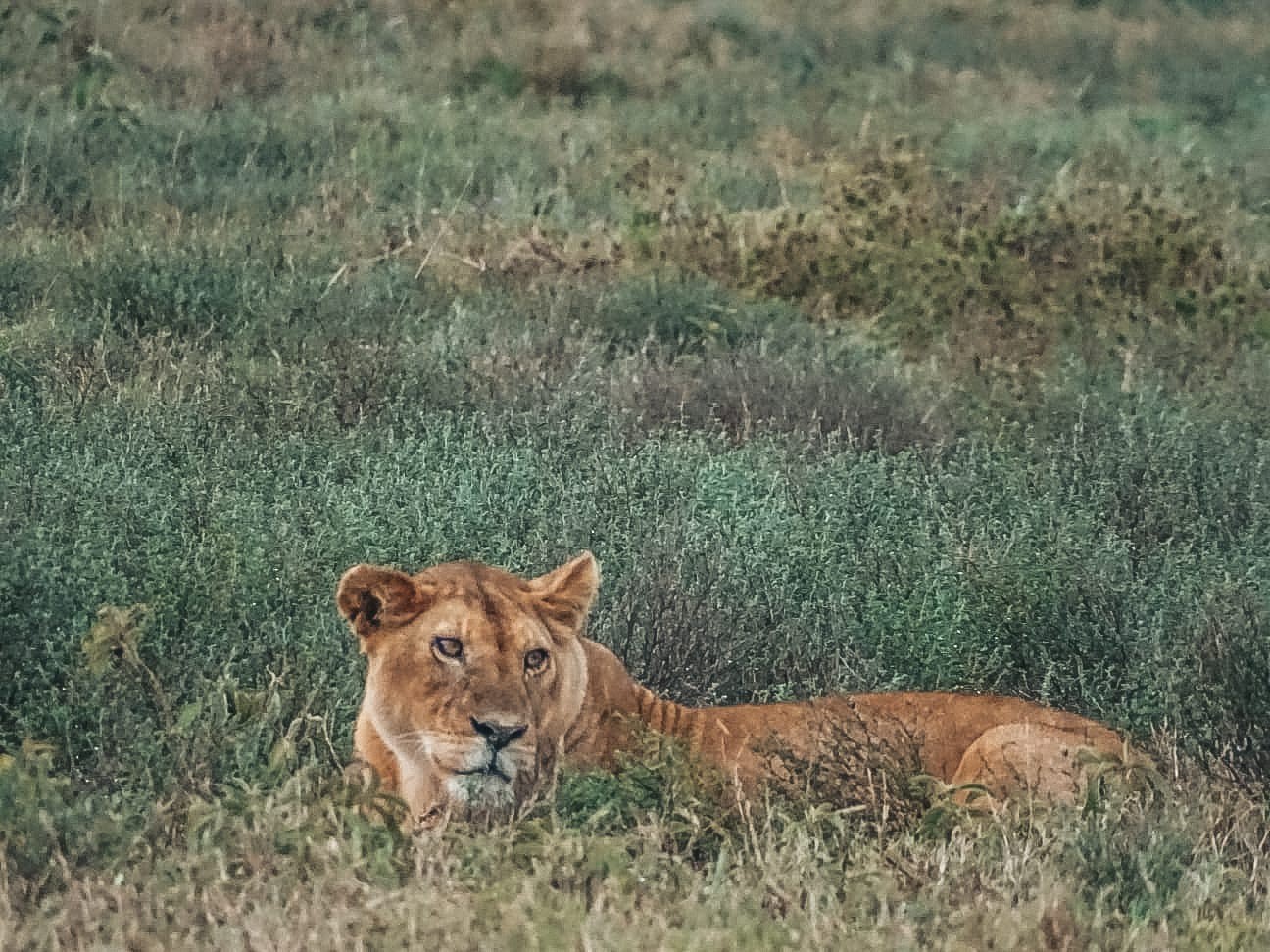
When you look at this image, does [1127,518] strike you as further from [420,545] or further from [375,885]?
[375,885]

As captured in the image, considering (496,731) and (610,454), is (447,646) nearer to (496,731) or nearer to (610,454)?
(496,731)

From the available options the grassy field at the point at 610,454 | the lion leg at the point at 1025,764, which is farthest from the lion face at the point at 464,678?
the lion leg at the point at 1025,764

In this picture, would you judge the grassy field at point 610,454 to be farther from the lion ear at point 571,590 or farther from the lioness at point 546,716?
the lion ear at point 571,590

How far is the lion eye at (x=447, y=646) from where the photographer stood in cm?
475

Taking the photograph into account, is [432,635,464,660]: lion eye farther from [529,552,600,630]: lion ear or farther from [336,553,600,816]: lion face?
[529,552,600,630]: lion ear

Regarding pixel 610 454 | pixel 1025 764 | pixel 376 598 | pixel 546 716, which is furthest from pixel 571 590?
pixel 610 454

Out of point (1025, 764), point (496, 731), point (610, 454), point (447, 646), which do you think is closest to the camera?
point (496, 731)

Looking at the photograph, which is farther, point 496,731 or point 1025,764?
point 1025,764

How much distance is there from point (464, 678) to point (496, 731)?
16 centimetres

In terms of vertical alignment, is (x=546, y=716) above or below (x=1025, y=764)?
above

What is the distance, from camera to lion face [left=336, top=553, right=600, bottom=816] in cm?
464

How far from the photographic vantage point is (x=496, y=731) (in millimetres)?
4613

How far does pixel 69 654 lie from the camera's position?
510cm

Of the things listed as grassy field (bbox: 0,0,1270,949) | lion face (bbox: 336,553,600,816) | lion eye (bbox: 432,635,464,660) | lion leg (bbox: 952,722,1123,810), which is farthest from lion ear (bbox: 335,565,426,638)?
lion leg (bbox: 952,722,1123,810)
